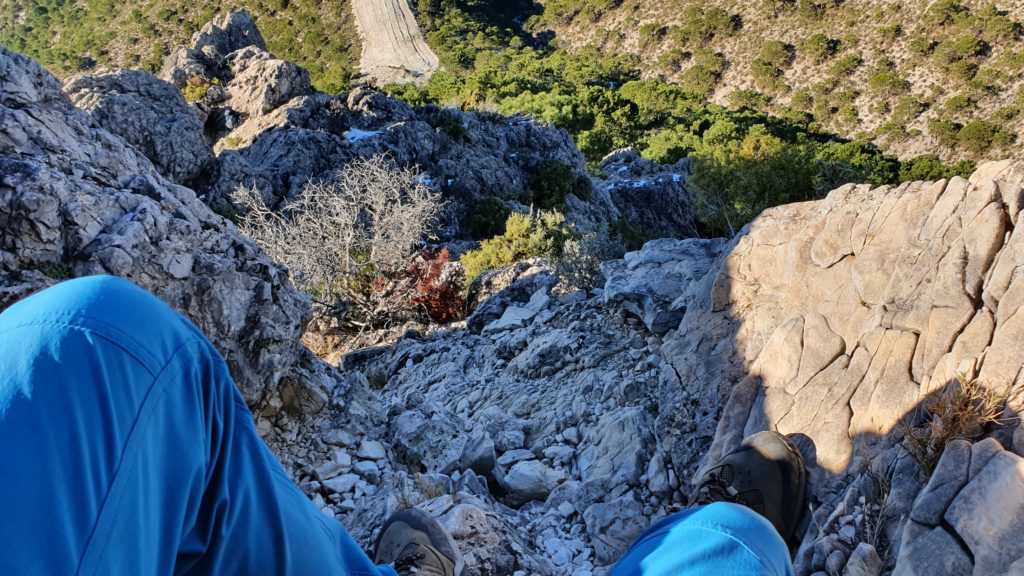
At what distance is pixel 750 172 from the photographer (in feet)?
28.5

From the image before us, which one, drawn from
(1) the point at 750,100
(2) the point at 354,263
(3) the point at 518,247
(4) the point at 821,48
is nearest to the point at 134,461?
(2) the point at 354,263

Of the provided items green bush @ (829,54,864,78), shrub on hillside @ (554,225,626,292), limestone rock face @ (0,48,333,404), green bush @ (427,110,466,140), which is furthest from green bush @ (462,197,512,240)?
green bush @ (829,54,864,78)

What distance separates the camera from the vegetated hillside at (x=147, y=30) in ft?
108

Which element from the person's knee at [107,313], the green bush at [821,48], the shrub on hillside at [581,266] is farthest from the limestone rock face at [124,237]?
the green bush at [821,48]

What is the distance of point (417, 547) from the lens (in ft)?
8.03

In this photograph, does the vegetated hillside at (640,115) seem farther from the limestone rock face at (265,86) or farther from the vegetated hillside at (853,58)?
the limestone rock face at (265,86)

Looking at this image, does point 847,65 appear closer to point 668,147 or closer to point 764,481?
point 668,147

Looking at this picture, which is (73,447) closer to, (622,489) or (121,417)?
(121,417)

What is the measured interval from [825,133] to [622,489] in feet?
97.5

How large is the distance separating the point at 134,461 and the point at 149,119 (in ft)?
53.7

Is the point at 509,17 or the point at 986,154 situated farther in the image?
the point at 509,17

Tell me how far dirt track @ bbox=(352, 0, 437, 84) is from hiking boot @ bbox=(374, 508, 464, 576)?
29617 mm

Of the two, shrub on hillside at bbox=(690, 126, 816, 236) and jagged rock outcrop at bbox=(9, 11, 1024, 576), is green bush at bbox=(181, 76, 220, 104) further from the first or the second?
jagged rock outcrop at bbox=(9, 11, 1024, 576)

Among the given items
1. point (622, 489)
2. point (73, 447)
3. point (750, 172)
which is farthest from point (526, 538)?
point (750, 172)
